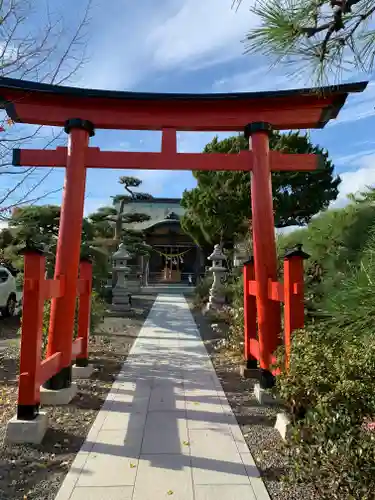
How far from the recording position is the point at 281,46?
209 centimetres

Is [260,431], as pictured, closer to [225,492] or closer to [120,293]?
[225,492]

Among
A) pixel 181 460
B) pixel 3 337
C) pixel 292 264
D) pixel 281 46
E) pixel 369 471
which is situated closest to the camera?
pixel 369 471

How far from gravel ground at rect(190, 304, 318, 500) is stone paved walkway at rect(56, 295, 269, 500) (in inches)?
3.0

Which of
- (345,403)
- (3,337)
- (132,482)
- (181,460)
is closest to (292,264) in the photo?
(345,403)

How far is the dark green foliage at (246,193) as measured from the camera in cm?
1551

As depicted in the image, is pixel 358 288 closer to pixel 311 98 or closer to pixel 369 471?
pixel 369 471

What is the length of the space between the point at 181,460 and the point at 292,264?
5.91ft

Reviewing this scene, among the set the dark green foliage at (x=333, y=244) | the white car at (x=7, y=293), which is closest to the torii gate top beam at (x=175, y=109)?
the dark green foliage at (x=333, y=244)

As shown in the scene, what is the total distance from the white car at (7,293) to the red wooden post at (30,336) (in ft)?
23.8

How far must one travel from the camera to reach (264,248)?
4.33 meters

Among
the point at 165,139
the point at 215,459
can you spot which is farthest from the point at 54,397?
the point at 165,139

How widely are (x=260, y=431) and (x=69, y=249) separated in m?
2.60

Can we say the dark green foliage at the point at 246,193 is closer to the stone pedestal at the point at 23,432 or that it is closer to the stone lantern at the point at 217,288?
the stone lantern at the point at 217,288

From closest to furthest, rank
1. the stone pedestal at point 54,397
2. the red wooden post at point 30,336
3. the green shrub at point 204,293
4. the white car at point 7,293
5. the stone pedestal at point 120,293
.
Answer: the red wooden post at point 30,336 < the stone pedestal at point 54,397 < the white car at point 7,293 < the stone pedestal at point 120,293 < the green shrub at point 204,293
